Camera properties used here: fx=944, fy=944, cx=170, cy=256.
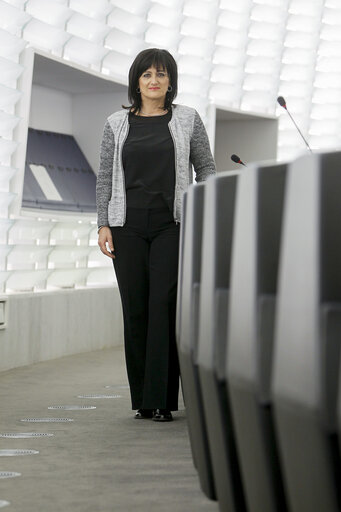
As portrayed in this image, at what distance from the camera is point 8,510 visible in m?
2.35

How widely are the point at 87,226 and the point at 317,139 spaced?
4.45 metres

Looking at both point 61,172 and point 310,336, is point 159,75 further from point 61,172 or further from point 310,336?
point 61,172

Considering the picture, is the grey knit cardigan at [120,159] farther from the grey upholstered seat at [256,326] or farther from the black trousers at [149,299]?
the grey upholstered seat at [256,326]

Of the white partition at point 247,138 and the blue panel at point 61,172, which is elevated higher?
the white partition at point 247,138

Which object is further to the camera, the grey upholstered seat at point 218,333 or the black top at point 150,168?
the black top at point 150,168

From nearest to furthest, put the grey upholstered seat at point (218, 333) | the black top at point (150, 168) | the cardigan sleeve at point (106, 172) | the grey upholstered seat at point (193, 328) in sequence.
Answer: the grey upholstered seat at point (218, 333) < the grey upholstered seat at point (193, 328) < the black top at point (150, 168) < the cardigan sleeve at point (106, 172)

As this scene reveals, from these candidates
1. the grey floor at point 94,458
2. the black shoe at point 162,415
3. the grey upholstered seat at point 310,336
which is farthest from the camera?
the black shoe at point 162,415

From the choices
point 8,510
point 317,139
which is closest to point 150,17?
point 317,139

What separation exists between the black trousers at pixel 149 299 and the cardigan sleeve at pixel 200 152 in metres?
0.29

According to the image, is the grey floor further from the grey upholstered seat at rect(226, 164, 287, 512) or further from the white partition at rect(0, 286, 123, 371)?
the white partition at rect(0, 286, 123, 371)

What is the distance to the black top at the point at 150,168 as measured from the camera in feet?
13.0

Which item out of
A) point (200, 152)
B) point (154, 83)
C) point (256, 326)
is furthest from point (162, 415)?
point (256, 326)

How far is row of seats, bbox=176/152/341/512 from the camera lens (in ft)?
4.67

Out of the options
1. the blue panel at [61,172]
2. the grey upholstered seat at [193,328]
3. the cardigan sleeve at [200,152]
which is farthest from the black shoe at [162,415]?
the blue panel at [61,172]
